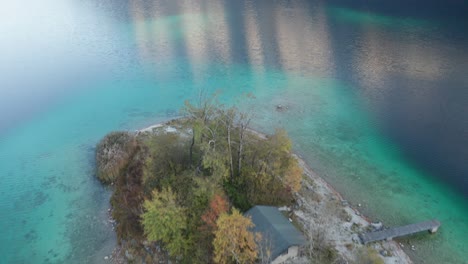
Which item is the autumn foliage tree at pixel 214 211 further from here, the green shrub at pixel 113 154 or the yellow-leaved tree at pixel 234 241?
the green shrub at pixel 113 154

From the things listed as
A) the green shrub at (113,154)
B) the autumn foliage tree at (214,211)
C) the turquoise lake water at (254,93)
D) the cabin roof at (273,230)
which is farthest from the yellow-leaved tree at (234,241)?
the green shrub at (113,154)

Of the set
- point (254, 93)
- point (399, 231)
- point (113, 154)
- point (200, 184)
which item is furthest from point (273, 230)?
point (254, 93)

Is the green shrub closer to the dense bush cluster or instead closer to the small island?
the small island

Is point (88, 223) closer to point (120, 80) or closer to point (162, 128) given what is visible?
point (162, 128)

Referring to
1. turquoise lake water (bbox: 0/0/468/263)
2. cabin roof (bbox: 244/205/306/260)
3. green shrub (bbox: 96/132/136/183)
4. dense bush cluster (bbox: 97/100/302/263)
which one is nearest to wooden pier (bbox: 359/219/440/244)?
turquoise lake water (bbox: 0/0/468/263)

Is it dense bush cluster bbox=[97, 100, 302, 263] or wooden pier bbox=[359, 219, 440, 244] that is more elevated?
dense bush cluster bbox=[97, 100, 302, 263]

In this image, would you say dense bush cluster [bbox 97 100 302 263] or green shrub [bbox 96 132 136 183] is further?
green shrub [bbox 96 132 136 183]
